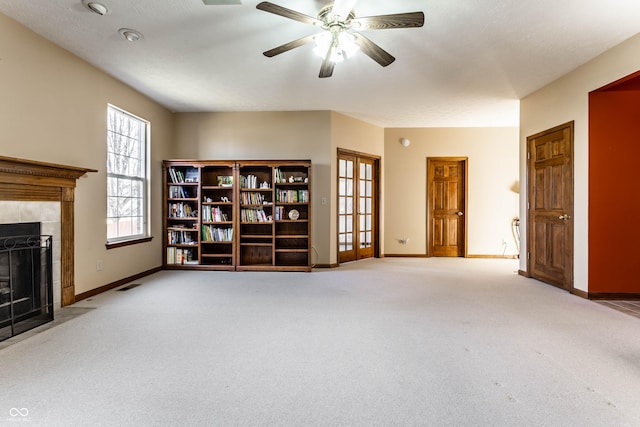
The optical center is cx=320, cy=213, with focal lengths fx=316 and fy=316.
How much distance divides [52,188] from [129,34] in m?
1.70

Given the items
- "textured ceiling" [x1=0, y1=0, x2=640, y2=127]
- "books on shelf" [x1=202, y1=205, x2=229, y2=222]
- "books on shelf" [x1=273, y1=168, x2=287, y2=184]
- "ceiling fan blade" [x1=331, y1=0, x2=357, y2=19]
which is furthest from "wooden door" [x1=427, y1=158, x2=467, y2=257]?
"ceiling fan blade" [x1=331, y1=0, x2=357, y2=19]

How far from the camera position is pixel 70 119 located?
136 inches

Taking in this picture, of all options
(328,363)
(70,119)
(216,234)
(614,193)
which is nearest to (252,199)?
(216,234)

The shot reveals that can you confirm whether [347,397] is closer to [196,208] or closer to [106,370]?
[106,370]

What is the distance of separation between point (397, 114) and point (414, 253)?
289 centimetres

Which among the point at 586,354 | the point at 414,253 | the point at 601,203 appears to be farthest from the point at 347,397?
the point at 414,253

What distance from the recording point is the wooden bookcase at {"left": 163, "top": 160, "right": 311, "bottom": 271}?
522 cm

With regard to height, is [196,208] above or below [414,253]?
above

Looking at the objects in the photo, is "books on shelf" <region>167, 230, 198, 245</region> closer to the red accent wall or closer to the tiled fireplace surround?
the tiled fireplace surround

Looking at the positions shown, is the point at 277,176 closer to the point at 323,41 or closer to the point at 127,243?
the point at 127,243

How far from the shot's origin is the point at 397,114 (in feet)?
18.9

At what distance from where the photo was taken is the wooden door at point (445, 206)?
6.75 m

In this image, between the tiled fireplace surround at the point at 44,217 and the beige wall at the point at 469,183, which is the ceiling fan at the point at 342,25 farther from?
the beige wall at the point at 469,183

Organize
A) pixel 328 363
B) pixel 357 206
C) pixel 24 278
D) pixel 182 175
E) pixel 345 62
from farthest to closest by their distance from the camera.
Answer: pixel 357 206, pixel 182 175, pixel 345 62, pixel 24 278, pixel 328 363
